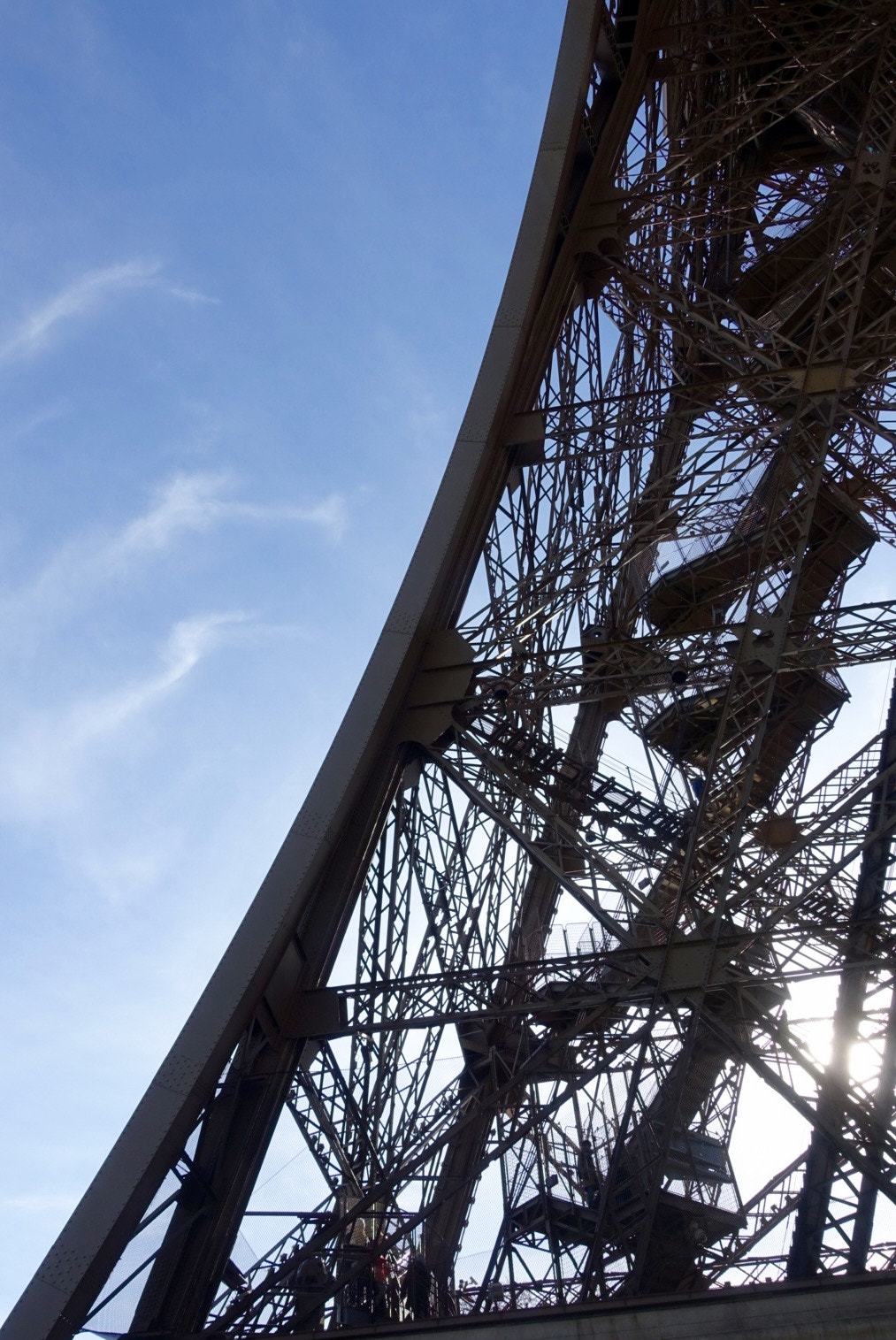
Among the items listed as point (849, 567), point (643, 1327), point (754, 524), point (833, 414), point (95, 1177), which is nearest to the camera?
point (643, 1327)

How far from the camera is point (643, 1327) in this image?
8156 millimetres

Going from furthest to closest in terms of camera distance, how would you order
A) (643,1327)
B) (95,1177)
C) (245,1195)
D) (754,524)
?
1. (754,524)
2. (245,1195)
3. (95,1177)
4. (643,1327)

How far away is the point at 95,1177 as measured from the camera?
9766mm

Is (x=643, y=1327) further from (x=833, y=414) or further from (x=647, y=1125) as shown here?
(x=833, y=414)

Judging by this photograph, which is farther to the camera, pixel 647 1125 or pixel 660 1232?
pixel 660 1232

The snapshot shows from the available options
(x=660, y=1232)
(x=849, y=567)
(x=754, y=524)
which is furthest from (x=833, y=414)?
(x=660, y=1232)

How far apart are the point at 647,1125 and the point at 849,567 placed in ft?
28.9

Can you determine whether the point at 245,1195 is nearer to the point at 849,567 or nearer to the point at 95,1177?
the point at 95,1177

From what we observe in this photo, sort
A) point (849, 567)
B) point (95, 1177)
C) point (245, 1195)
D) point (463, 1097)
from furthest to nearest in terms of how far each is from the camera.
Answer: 1. point (849, 567)
2. point (463, 1097)
3. point (245, 1195)
4. point (95, 1177)

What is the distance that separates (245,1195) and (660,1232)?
457cm

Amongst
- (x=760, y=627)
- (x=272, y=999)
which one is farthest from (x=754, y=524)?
(x=272, y=999)

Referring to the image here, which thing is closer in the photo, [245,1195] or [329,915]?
[245,1195]

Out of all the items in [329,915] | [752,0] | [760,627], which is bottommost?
[329,915]

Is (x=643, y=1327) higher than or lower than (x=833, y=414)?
lower
